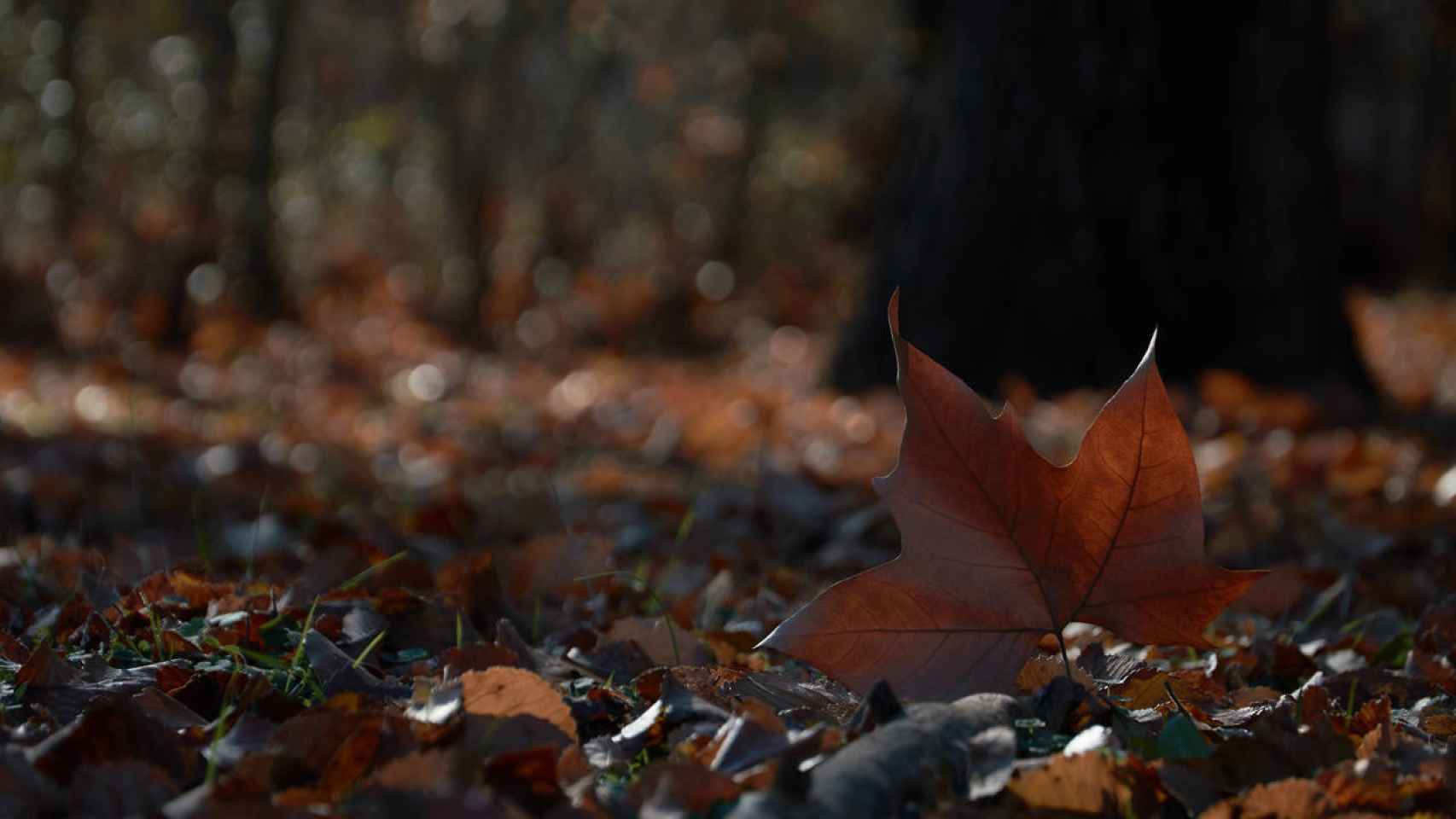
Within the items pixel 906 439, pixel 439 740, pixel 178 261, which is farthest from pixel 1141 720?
pixel 178 261

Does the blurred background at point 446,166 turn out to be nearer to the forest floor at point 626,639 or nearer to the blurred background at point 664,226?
the blurred background at point 664,226

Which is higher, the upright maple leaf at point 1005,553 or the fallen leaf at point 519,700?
the upright maple leaf at point 1005,553

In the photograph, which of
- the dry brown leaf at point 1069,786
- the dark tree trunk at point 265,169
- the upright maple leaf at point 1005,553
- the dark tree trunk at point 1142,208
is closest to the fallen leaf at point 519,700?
the upright maple leaf at point 1005,553

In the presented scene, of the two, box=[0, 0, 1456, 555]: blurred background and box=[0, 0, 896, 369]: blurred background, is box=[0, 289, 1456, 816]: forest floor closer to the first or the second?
box=[0, 0, 1456, 555]: blurred background

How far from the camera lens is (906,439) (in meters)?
1.45

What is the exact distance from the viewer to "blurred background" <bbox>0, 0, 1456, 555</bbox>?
5.41 metres

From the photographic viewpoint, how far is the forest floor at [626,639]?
128 centimetres

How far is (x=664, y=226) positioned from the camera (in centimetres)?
1736

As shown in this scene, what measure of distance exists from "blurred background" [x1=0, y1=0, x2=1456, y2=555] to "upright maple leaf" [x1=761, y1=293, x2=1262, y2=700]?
2135mm

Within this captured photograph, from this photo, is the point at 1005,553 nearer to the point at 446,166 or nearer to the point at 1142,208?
the point at 1142,208

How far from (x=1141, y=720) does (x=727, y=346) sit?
9637 mm

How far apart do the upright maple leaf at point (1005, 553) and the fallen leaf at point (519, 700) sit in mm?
221

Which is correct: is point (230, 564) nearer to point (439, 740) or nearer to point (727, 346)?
point (439, 740)

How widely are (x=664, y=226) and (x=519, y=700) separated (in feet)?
52.9
